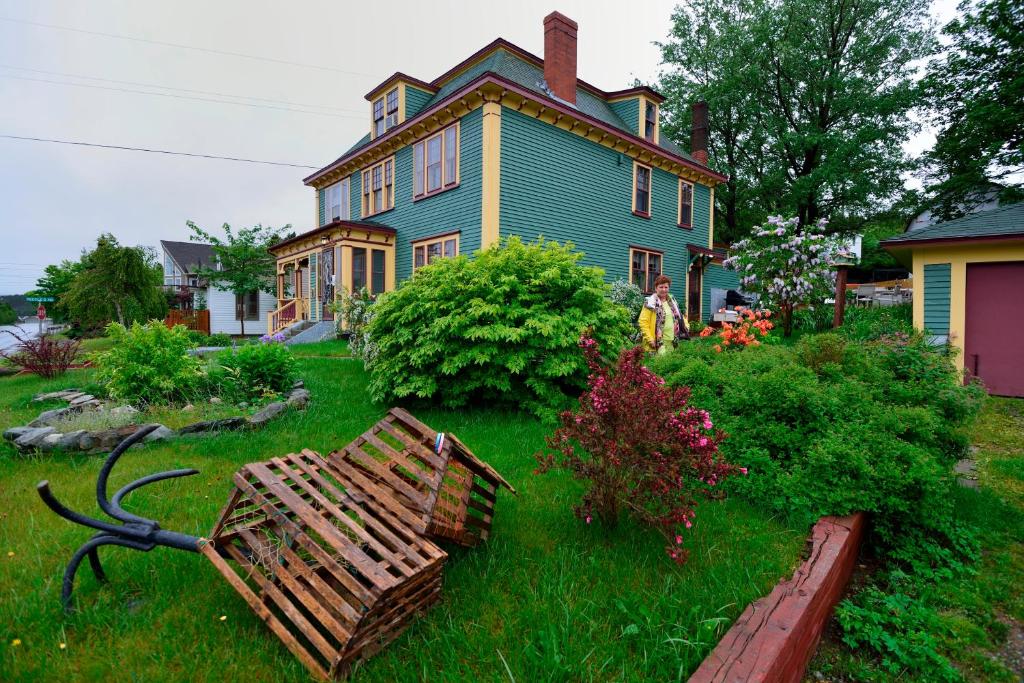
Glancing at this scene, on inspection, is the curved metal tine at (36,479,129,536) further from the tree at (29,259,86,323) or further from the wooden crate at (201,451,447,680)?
the tree at (29,259,86,323)

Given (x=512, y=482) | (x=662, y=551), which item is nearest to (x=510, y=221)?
(x=512, y=482)

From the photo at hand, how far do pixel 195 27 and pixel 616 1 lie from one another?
13.5 meters

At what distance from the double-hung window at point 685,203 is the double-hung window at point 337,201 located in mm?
12092

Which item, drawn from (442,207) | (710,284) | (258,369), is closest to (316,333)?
(442,207)

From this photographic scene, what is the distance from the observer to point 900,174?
22.5 metres

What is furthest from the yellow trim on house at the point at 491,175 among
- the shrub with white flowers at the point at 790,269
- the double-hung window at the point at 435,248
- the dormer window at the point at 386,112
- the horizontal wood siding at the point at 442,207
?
the shrub with white flowers at the point at 790,269

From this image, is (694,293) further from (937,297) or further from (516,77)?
(516,77)

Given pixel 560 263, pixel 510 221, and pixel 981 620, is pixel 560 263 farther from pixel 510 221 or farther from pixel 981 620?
pixel 510 221

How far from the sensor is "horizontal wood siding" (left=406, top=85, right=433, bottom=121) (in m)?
15.1

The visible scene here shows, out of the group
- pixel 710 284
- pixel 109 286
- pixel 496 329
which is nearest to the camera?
pixel 496 329

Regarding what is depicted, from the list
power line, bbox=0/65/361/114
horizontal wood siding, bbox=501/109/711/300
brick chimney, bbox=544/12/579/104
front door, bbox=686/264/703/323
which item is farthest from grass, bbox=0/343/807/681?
power line, bbox=0/65/361/114

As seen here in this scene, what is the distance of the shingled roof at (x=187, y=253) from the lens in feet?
125

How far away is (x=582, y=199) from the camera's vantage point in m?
14.4

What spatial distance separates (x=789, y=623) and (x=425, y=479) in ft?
5.49
